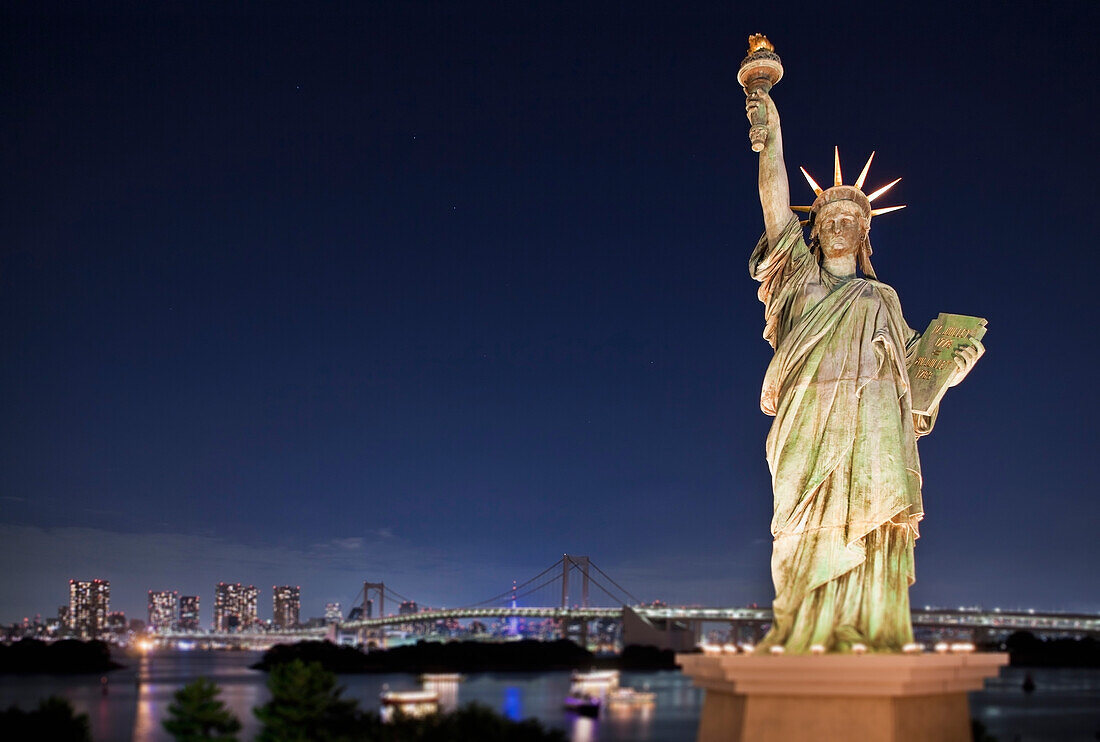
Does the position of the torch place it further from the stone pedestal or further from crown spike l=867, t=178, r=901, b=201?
the stone pedestal

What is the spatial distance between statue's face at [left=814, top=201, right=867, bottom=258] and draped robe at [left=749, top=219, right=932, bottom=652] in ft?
1.25

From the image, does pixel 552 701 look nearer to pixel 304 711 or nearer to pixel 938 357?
pixel 304 711

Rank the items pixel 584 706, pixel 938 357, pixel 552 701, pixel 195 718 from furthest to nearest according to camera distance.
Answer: pixel 552 701 → pixel 584 706 → pixel 938 357 → pixel 195 718

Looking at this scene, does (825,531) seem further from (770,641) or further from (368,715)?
(368,715)

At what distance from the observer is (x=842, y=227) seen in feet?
33.7

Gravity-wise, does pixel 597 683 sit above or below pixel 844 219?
below

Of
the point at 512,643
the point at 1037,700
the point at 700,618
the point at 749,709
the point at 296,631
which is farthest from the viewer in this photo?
the point at 296,631

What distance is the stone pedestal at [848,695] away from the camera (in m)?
7.82

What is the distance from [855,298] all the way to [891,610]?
9.34 feet

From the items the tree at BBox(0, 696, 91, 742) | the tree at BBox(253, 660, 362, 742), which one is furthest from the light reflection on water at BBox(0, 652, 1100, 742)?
the tree at BBox(0, 696, 91, 742)

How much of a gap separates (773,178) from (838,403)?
2387 mm

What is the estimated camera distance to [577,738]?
2498 cm

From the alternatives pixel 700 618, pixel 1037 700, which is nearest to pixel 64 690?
pixel 700 618

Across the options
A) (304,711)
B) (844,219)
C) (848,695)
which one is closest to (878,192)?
(844,219)
